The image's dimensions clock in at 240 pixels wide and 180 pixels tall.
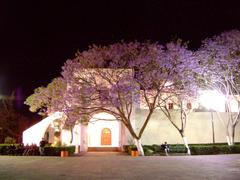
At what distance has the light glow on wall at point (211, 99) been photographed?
26078mm

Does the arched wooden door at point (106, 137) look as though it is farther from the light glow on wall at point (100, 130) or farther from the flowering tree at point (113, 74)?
the flowering tree at point (113, 74)

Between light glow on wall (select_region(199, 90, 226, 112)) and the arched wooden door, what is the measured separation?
8.94 m

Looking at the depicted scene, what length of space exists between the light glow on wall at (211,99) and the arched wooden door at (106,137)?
8937 mm

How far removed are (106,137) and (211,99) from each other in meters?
10.1

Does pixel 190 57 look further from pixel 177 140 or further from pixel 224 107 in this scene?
pixel 224 107

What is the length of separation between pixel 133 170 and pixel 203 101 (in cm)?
1595

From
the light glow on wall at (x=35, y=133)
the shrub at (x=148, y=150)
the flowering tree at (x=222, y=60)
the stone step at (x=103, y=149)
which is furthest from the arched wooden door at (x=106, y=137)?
the flowering tree at (x=222, y=60)

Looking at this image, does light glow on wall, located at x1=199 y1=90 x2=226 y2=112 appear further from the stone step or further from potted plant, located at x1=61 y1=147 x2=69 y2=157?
potted plant, located at x1=61 y1=147 x2=69 y2=157

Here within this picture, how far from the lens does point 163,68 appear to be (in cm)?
2192

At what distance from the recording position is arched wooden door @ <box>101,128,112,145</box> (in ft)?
96.1

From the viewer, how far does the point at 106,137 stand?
1158 inches

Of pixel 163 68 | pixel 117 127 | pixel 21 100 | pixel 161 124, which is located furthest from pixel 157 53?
pixel 21 100

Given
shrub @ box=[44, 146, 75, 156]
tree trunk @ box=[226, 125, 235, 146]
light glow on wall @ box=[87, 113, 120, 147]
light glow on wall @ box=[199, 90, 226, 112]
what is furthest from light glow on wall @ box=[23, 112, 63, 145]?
tree trunk @ box=[226, 125, 235, 146]

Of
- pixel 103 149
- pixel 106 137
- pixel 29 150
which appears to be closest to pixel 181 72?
pixel 103 149
